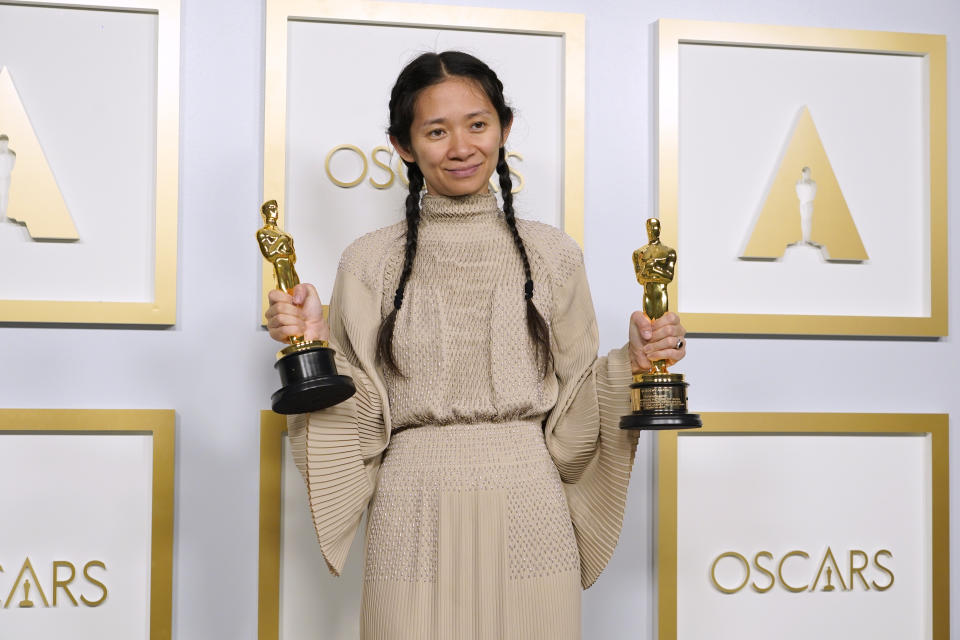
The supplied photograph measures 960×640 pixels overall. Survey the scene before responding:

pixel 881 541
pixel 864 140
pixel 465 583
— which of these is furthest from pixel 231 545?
pixel 864 140

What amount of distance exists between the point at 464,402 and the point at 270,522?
71 cm

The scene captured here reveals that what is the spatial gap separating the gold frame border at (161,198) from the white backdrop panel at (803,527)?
1.16 meters

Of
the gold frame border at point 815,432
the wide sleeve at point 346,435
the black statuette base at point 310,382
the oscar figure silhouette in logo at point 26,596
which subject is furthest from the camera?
the gold frame border at point 815,432

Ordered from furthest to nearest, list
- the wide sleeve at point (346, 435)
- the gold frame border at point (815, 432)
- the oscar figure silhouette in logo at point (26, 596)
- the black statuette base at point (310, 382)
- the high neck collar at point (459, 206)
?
1. the gold frame border at point (815, 432)
2. the oscar figure silhouette in logo at point (26, 596)
3. the high neck collar at point (459, 206)
4. the wide sleeve at point (346, 435)
5. the black statuette base at point (310, 382)

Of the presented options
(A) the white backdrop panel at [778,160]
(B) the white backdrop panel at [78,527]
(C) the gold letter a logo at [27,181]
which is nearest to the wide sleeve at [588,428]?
(A) the white backdrop panel at [778,160]

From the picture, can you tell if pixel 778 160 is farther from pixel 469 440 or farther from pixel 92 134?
pixel 92 134

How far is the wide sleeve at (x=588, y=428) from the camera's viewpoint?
4.91ft

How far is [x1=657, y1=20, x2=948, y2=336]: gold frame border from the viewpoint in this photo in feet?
6.90

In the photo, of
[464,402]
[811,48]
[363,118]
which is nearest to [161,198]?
[363,118]

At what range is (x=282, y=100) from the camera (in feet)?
6.49

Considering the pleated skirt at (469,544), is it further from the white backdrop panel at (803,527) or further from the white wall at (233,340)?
the white backdrop panel at (803,527)

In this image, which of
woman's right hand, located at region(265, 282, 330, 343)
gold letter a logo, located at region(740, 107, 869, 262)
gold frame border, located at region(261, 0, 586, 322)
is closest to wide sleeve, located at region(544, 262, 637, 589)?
woman's right hand, located at region(265, 282, 330, 343)

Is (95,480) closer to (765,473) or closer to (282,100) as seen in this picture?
(282,100)

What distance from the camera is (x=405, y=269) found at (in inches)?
59.6
